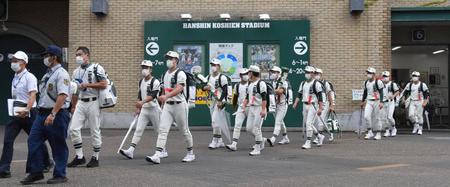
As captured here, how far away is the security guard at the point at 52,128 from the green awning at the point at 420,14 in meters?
13.9

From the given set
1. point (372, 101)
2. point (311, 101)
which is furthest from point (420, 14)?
point (311, 101)

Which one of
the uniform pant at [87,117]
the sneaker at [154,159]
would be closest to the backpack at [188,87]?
the sneaker at [154,159]

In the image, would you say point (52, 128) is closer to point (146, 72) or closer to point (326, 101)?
point (146, 72)

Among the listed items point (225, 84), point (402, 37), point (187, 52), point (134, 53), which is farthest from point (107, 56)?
point (402, 37)

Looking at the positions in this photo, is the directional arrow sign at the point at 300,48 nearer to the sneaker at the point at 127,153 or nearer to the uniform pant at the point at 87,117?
the sneaker at the point at 127,153

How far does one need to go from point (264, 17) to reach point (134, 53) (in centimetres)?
443

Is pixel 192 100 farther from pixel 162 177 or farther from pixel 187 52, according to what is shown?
pixel 187 52

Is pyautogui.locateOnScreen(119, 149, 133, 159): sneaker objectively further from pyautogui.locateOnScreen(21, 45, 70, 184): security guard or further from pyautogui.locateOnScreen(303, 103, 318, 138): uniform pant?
pyautogui.locateOnScreen(303, 103, 318, 138): uniform pant

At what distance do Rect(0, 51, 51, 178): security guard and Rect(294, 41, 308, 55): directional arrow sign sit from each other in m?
11.3

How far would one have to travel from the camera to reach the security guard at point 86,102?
33.1ft

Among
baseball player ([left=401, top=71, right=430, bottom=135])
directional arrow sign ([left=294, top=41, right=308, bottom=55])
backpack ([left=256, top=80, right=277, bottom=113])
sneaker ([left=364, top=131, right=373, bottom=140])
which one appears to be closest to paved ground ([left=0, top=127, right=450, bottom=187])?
backpack ([left=256, top=80, right=277, bottom=113])

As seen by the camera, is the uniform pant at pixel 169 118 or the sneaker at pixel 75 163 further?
the uniform pant at pixel 169 118

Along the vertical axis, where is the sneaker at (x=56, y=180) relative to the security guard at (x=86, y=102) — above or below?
below

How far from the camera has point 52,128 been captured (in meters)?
8.28
